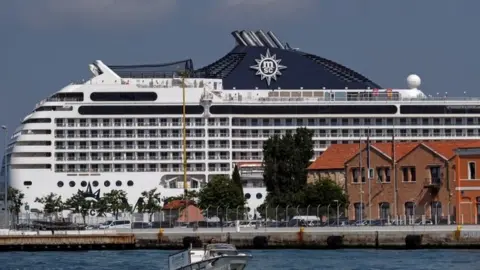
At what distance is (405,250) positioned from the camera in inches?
3912

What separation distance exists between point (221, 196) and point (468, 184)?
2475cm

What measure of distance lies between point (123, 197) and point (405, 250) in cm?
6263

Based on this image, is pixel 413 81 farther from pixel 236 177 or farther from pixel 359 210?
pixel 359 210

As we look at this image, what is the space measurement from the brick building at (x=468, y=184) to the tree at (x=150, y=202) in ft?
131

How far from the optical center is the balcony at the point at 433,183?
395ft

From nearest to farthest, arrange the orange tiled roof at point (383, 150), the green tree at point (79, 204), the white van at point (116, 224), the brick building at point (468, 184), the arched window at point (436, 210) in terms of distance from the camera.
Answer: the brick building at point (468, 184) < the arched window at point (436, 210) < the orange tiled roof at point (383, 150) < the white van at point (116, 224) < the green tree at point (79, 204)

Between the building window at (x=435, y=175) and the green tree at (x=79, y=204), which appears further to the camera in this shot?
the green tree at (x=79, y=204)

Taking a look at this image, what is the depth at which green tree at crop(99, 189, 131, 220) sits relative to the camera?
152625 millimetres

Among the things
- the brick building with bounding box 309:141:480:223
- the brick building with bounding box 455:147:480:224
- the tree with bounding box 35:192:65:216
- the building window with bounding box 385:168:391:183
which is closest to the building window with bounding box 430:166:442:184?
the brick building with bounding box 309:141:480:223

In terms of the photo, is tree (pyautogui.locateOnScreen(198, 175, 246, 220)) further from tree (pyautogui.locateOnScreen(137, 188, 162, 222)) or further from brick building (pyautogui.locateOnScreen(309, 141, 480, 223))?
tree (pyautogui.locateOnScreen(137, 188, 162, 222))

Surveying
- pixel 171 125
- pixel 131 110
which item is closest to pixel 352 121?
pixel 171 125

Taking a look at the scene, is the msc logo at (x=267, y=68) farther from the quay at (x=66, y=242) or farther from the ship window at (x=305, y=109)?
the quay at (x=66, y=242)

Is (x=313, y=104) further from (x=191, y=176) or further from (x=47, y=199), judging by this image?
(x=47, y=199)

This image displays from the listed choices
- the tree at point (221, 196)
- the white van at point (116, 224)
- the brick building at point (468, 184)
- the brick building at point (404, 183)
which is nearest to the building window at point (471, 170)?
the brick building at point (468, 184)
